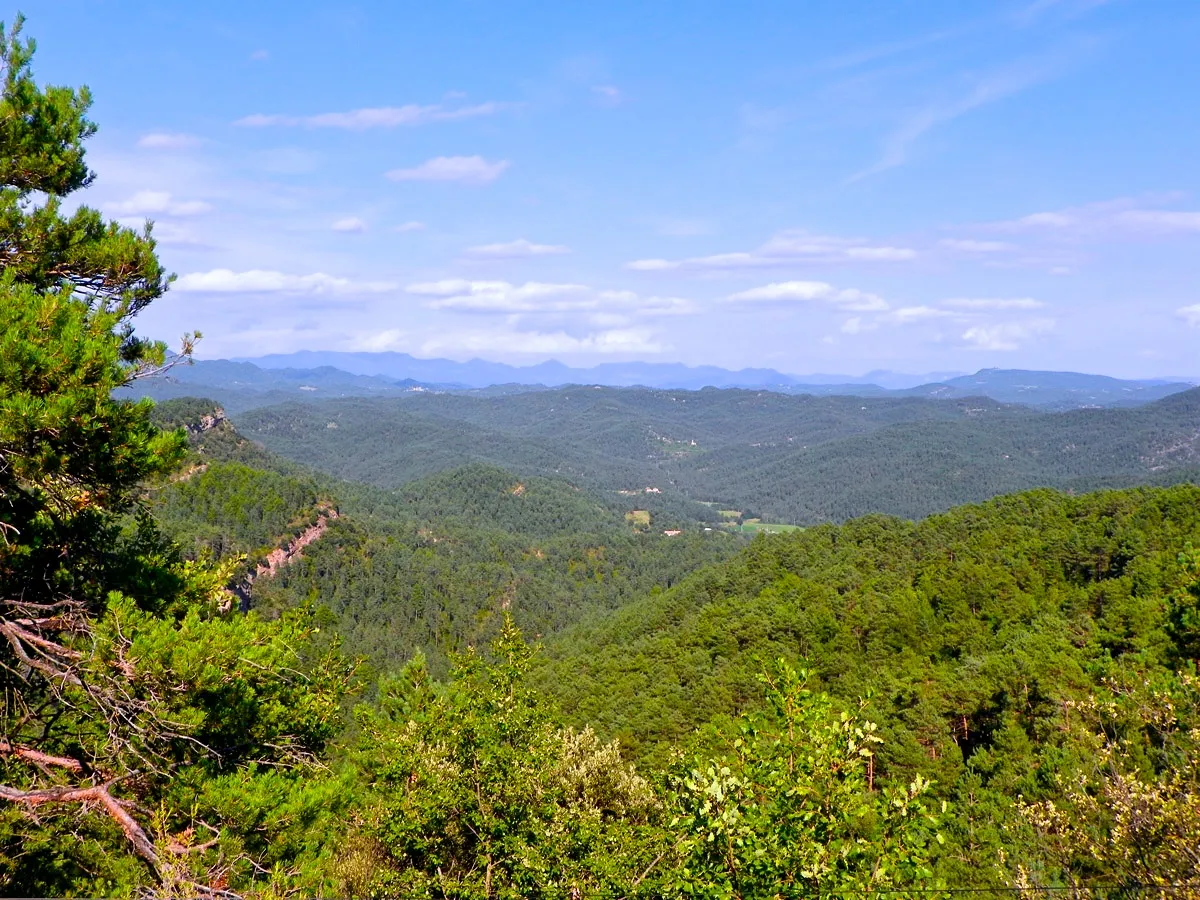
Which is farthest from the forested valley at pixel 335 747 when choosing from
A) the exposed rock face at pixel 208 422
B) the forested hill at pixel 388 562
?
the exposed rock face at pixel 208 422

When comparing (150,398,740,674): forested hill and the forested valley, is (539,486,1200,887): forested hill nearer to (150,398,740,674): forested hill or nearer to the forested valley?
the forested valley

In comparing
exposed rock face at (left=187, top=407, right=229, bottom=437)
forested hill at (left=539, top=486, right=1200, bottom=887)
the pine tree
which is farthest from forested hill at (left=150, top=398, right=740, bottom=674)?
the pine tree

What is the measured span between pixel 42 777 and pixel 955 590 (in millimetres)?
63990

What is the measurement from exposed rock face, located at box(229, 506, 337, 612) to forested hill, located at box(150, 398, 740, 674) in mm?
1058

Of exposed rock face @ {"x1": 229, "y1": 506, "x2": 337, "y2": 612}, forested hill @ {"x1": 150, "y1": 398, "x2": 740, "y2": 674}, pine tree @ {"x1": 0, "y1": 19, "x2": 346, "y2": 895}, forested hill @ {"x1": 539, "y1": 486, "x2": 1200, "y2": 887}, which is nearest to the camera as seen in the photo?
pine tree @ {"x1": 0, "y1": 19, "x2": 346, "y2": 895}

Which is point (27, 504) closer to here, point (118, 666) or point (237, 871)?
point (118, 666)

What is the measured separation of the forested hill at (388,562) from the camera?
383 ft

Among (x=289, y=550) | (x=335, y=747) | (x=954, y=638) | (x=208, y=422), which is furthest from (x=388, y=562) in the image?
(x=335, y=747)

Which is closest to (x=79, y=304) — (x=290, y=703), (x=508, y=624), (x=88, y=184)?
(x=88, y=184)

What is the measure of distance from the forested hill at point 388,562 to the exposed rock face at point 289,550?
1058 mm

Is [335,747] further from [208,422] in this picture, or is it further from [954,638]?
[208,422]

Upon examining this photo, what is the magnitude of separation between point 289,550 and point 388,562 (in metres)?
19.7

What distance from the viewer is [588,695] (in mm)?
57750

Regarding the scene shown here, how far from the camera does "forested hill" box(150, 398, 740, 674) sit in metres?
117
